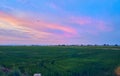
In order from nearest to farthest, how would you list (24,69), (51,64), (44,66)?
(24,69) → (44,66) → (51,64)

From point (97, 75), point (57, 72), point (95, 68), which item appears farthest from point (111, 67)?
point (57, 72)

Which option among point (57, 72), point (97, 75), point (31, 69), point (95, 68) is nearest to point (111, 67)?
point (95, 68)

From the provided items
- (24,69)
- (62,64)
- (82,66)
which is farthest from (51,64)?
(24,69)

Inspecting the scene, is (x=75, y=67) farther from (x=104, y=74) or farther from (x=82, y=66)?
(x=104, y=74)

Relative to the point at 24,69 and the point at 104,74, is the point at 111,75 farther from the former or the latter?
the point at 24,69

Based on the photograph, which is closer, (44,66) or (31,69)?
(31,69)

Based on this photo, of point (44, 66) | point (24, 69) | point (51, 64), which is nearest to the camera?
point (24, 69)

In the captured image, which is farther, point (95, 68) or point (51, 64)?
point (51, 64)

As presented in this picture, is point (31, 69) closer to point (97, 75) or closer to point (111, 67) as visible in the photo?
point (97, 75)
